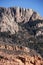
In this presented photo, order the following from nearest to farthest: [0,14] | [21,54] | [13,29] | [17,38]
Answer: [21,54] → [17,38] → [13,29] → [0,14]

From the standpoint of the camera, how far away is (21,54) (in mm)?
64688

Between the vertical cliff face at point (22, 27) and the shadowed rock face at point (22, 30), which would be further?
the vertical cliff face at point (22, 27)

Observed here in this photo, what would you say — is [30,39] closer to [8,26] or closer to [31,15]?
[8,26]

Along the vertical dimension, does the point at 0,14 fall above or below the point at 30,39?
above

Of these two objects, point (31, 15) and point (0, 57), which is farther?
point (31, 15)

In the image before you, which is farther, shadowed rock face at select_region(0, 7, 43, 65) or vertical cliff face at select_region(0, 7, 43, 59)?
vertical cliff face at select_region(0, 7, 43, 59)

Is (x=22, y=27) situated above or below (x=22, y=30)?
above

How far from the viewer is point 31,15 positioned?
139 metres

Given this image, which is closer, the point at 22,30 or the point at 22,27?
the point at 22,30

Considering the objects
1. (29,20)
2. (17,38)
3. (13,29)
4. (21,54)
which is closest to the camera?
(21,54)

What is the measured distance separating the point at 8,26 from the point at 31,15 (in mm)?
26835

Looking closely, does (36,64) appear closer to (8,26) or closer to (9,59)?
(9,59)

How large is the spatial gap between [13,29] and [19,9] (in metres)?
25.5

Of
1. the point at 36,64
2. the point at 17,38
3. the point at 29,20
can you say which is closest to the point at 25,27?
the point at 29,20
